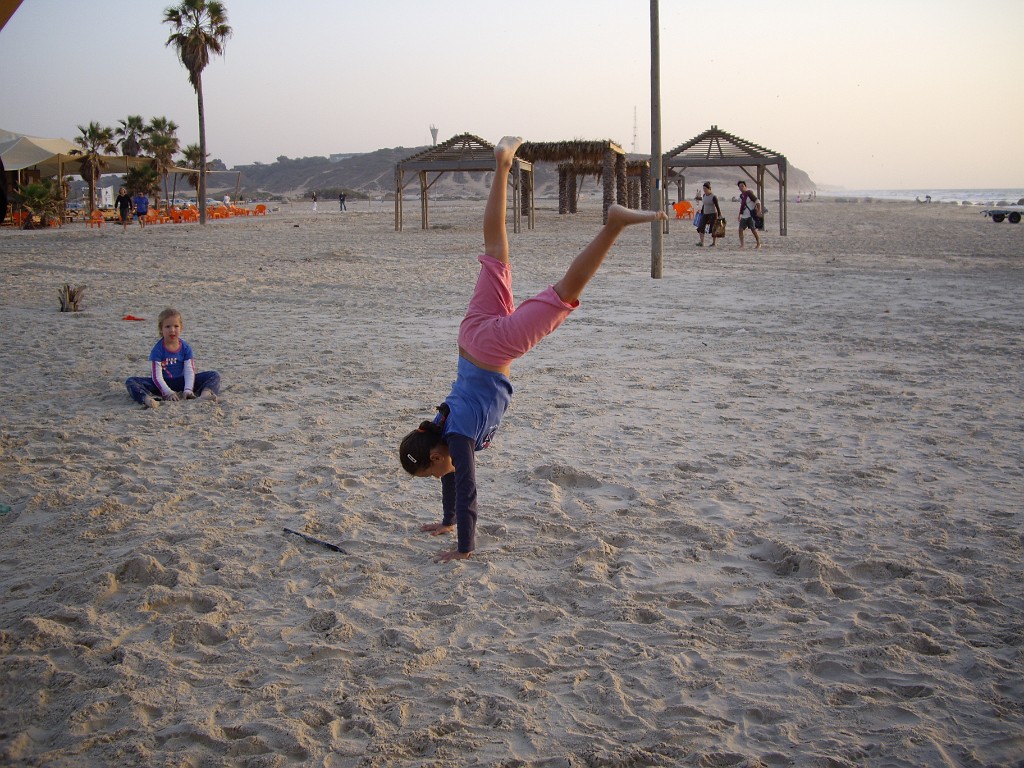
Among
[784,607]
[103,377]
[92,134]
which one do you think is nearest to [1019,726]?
[784,607]

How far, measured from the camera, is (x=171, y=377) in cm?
658

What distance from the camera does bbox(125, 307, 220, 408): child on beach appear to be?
6453mm

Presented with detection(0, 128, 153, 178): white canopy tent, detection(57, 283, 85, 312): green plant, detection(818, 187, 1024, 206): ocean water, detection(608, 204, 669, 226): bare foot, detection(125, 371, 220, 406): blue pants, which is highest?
detection(818, 187, 1024, 206): ocean water

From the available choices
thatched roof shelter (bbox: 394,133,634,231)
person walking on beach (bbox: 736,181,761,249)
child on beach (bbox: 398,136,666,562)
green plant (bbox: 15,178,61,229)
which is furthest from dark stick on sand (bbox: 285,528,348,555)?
green plant (bbox: 15,178,61,229)

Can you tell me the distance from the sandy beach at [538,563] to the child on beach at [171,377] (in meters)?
0.23

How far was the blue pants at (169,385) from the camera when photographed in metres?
6.40

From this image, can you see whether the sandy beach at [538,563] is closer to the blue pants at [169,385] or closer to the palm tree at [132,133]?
the blue pants at [169,385]

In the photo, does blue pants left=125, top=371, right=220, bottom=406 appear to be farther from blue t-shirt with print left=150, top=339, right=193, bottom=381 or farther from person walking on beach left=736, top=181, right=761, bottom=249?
person walking on beach left=736, top=181, right=761, bottom=249

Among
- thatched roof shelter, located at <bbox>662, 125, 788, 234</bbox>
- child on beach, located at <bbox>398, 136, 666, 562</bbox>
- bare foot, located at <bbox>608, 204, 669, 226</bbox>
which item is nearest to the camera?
bare foot, located at <bbox>608, 204, 669, 226</bbox>

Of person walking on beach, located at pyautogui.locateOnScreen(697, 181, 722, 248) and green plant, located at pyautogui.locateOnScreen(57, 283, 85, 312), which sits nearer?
green plant, located at pyautogui.locateOnScreen(57, 283, 85, 312)

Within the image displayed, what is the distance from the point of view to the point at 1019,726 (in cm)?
259

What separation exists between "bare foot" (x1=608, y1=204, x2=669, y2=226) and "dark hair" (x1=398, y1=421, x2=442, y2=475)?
1176 millimetres

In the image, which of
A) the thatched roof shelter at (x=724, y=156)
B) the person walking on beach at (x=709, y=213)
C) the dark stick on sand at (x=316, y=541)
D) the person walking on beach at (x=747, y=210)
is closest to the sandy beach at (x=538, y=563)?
the dark stick on sand at (x=316, y=541)

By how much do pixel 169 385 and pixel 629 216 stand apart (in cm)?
461
